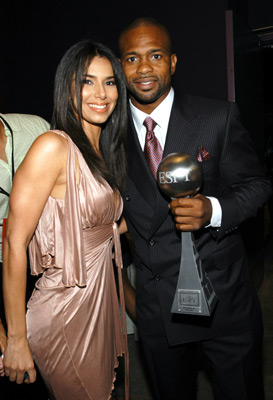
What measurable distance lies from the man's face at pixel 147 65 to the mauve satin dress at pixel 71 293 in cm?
46

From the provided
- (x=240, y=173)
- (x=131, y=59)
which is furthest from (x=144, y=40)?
(x=240, y=173)

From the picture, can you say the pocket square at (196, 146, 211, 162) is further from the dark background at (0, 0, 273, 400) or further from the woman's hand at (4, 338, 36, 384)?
the dark background at (0, 0, 273, 400)

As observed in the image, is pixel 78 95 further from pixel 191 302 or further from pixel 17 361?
pixel 17 361

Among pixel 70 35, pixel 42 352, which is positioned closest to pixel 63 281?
pixel 42 352

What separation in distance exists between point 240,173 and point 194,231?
327 mm

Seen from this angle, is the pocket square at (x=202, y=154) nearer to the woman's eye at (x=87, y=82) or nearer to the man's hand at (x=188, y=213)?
the man's hand at (x=188, y=213)

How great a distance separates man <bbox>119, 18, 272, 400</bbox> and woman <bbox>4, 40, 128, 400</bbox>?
0.15 metres

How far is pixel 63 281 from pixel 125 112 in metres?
0.85

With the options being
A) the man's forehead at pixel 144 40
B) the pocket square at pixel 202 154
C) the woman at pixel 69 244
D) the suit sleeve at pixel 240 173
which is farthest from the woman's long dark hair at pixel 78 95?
the suit sleeve at pixel 240 173

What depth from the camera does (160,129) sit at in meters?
1.91

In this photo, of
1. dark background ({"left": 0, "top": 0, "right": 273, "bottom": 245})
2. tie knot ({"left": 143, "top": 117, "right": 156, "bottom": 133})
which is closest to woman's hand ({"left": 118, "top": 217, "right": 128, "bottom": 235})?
tie knot ({"left": 143, "top": 117, "right": 156, "bottom": 133})

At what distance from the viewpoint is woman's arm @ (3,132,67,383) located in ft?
5.05

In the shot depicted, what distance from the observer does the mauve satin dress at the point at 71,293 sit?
164 cm

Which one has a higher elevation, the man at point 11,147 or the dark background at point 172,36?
the dark background at point 172,36
